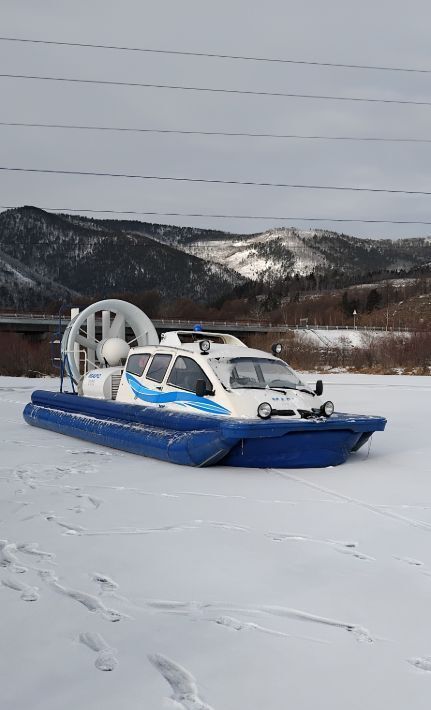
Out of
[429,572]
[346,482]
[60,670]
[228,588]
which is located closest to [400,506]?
[346,482]

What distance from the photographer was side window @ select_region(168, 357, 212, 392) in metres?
9.07

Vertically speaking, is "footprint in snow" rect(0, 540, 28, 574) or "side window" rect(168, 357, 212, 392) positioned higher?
"side window" rect(168, 357, 212, 392)

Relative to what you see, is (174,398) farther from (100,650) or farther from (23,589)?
(100,650)

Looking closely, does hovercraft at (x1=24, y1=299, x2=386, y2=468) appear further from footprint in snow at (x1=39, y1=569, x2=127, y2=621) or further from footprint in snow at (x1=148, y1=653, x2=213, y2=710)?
footprint in snow at (x1=148, y1=653, x2=213, y2=710)

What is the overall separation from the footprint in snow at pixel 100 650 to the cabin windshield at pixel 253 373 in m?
5.52

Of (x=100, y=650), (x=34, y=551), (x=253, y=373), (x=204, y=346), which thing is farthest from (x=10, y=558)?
(x=253, y=373)

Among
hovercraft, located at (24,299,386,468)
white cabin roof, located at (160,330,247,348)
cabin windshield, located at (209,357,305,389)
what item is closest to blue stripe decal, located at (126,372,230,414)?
hovercraft, located at (24,299,386,468)

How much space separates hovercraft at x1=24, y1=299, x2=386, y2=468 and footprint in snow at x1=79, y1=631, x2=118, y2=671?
14.7ft

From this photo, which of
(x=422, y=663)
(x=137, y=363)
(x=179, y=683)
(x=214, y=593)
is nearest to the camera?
(x=179, y=683)

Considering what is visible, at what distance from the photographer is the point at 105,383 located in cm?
1138

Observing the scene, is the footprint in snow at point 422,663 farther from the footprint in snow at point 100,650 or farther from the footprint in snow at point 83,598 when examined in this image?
the footprint in snow at point 83,598

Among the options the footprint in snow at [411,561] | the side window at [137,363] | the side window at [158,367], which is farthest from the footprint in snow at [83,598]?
the side window at [137,363]

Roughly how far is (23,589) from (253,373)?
18.9 feet

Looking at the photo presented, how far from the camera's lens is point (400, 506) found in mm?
6246
